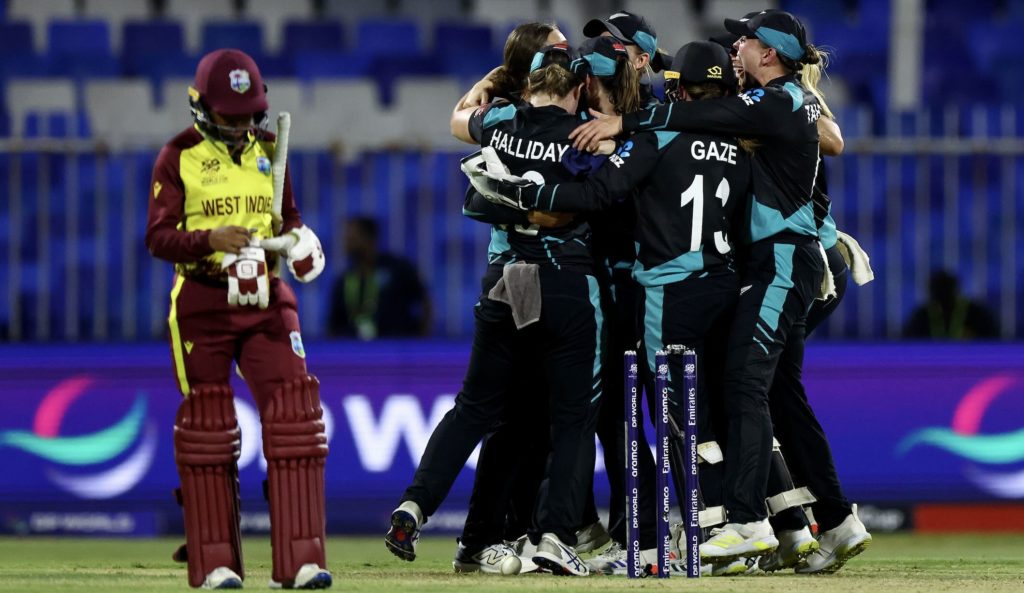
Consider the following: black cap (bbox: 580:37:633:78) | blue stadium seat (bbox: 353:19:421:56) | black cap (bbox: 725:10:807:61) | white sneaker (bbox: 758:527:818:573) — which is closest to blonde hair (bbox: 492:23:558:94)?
black cap (bbox: 580:37:633:78)

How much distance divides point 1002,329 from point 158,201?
7312 mm

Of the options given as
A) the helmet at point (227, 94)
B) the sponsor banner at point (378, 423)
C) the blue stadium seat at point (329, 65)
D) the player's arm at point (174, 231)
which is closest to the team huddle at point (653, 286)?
the helmet at point (227, 94)

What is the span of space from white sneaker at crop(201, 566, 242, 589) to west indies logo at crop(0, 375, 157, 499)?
16.0 feet

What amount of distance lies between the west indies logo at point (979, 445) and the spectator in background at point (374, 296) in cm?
320

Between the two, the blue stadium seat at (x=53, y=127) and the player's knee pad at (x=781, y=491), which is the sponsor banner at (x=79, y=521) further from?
the player's knee pad at (x=781, y=491)

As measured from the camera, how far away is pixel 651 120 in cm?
689

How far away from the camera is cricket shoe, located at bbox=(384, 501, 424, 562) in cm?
697

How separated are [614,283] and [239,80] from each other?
190cm

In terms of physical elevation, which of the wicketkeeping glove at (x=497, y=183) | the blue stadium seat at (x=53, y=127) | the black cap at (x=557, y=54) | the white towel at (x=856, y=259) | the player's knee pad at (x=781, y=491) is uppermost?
the blue stadium seat at (x=53, y=127)

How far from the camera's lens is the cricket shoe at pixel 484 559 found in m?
7.22

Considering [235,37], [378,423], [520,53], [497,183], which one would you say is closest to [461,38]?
[235,37]

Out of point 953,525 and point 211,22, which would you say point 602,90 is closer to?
point 953,525

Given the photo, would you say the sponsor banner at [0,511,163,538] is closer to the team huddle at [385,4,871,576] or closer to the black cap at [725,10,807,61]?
the team huddle at [385,4,871,576]

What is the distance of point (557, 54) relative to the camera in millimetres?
7004
